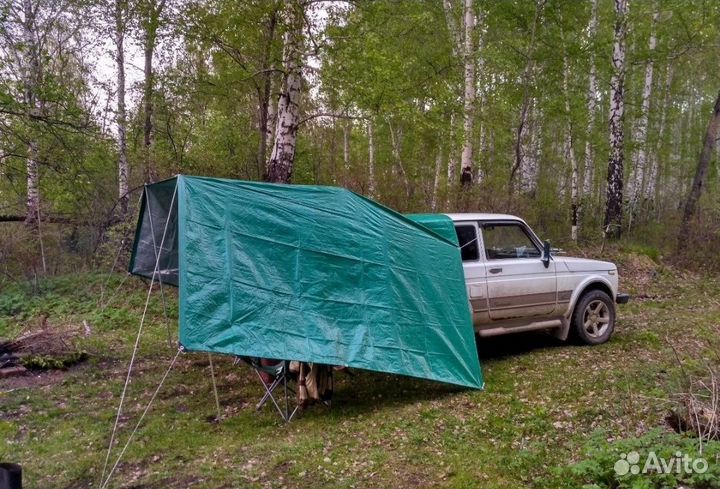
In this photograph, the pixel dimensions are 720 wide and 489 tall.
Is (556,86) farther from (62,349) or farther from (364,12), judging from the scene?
(62,349)

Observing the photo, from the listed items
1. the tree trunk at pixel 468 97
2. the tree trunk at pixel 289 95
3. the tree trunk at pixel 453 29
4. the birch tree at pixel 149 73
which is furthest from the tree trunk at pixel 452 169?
the birch tree at pixel 149 73

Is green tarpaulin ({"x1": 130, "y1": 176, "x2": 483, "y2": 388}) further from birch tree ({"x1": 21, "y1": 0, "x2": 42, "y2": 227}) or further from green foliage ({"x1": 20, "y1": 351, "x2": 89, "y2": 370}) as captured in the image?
birch tree ({"x1": 21, "y1": 0, "x2": 42, "y2": 227})

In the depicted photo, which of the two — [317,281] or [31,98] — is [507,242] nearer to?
[317,281]

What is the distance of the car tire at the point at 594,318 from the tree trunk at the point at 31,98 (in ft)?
26.9

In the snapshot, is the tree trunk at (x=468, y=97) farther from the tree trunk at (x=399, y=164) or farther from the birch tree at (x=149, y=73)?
the birch tree at (x=149, y=73)

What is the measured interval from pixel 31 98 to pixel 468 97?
A: 8.98m

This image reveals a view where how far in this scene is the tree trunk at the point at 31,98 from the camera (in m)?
8.65

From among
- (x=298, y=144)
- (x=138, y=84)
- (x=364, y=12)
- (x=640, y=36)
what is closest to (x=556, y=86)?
(x=640, y=36)

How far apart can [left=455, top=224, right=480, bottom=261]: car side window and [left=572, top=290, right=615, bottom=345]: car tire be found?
185cm

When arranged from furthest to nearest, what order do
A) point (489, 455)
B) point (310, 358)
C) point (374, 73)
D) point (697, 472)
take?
point (374, 73), point (310, 358), point (489, 455), point (697, 472)

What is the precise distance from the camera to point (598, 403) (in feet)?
17.5

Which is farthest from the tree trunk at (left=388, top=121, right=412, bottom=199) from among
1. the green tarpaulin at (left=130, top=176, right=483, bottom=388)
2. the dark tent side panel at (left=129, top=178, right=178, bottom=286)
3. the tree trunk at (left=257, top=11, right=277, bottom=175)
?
the green tarpaulin at (left=130, top=176, right=483, bottom=388)

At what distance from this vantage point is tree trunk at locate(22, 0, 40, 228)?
8648mm

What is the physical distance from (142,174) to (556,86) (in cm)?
1225
